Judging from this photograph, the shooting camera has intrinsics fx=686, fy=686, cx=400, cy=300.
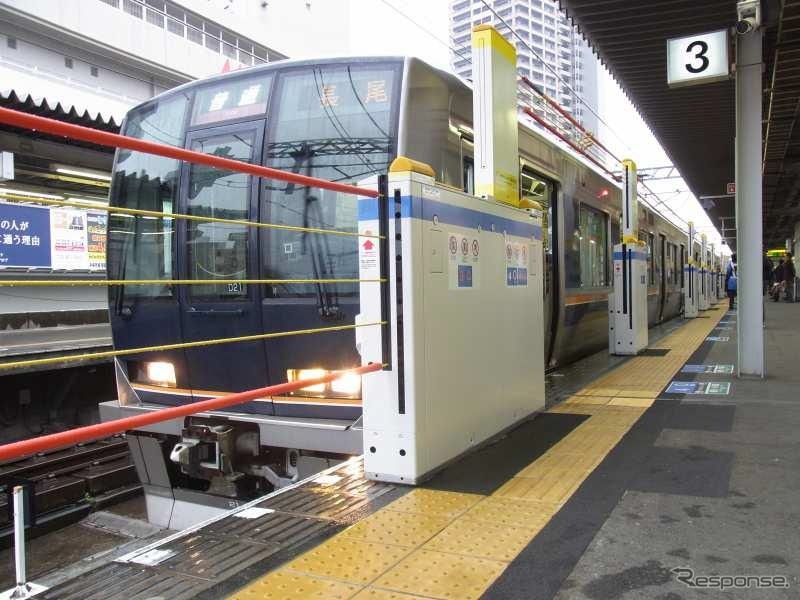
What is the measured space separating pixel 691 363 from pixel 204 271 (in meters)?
5.96

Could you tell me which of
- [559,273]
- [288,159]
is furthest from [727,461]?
[559,273]

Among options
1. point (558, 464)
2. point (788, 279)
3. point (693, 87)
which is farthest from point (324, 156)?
point (788, 279)

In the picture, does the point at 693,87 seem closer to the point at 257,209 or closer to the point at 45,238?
the point at 257,209

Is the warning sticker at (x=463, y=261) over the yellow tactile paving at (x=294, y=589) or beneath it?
over

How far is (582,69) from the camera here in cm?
1628

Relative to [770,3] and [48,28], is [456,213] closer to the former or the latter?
[770,3]

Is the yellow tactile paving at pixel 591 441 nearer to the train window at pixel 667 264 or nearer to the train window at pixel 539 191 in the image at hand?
the train window at pixel 539 191

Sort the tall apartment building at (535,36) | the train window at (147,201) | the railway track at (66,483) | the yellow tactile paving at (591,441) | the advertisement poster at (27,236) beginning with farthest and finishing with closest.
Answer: the tall apartment building at (535,36) → the advertisement poster at (27,236) → the railway track at (66,483) → the train window at (147,201) → the yellow tactile paving at (591,441)

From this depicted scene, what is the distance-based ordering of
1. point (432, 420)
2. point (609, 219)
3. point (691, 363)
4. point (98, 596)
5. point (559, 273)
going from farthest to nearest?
point (609, 219) < point (691, 363) < point (559, 273) < point (432, 420) < point (98, 596)

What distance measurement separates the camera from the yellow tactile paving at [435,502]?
3150 millimetres

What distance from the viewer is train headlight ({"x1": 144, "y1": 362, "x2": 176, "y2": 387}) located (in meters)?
4.83

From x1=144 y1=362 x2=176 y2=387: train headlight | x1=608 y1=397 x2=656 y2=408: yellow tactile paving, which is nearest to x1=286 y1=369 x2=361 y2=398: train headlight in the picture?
x1=144 y1=362 x2=176 y2=387: train headlight

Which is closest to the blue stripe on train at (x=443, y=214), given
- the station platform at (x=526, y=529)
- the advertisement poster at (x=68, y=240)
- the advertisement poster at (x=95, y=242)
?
the station platform at (x=526, y=529)

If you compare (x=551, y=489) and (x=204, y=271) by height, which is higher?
(x=204, y=271)
